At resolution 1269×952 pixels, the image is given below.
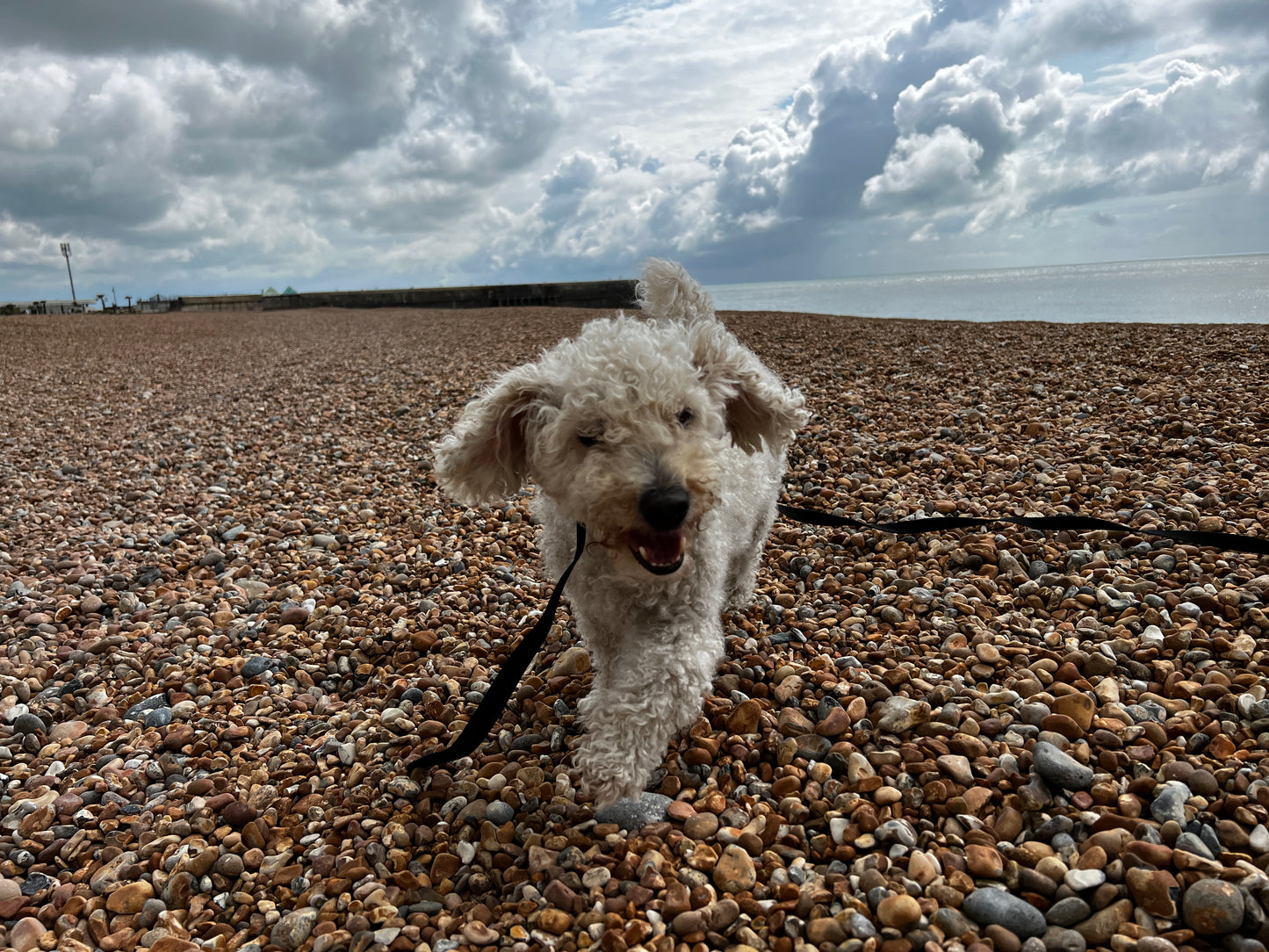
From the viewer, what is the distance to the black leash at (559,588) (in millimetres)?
3004

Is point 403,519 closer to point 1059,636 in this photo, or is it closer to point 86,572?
point 86,572

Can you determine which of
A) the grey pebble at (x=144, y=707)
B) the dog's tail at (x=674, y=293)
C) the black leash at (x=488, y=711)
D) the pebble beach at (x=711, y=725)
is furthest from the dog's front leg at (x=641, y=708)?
the grey pebble at (x=144, y=707)

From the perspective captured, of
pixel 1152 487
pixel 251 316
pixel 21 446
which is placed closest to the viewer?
pixel 1152 487

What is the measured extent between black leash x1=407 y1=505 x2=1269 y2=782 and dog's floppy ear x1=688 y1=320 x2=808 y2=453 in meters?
0.99

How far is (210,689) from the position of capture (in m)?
4.02

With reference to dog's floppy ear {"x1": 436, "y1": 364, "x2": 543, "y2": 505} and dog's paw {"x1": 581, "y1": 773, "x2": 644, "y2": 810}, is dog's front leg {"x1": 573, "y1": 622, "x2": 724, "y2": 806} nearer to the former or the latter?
dog's paw {"x1": 581, "y1": 773, "x2": 644, "y2": 810}

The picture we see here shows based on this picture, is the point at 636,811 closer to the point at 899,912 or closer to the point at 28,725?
the point at 899,912

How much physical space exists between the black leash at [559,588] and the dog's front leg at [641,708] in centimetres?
38

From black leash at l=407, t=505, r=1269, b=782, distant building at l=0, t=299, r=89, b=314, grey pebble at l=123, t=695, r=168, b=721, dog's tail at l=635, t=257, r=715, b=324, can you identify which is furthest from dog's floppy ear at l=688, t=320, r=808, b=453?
distant building at l=0, t=299, r=89, b=314

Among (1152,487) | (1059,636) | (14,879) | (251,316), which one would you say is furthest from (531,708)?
(251,316)

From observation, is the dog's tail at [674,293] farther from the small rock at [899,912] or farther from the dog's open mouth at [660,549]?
the small rock at [899,912]

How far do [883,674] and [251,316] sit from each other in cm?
3303

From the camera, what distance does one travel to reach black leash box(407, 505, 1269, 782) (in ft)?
9.86

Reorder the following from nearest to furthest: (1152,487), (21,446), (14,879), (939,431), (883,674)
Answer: (14,879)
(883,674)
(1152,487)
(939,431)
(21,446)
